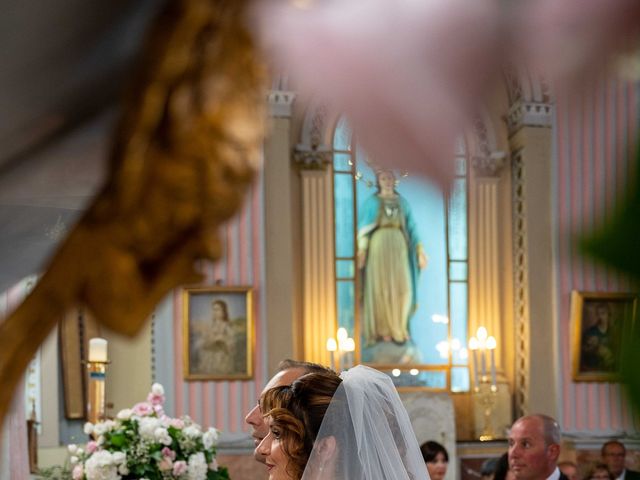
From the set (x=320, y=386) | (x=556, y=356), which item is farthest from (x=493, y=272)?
(x=320, y=386)

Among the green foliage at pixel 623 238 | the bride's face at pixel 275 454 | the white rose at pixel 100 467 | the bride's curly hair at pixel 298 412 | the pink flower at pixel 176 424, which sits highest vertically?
the green foliage at pixel 623 238

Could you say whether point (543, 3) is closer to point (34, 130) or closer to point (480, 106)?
point (480, 106)

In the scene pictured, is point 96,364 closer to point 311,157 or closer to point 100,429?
point 100,429

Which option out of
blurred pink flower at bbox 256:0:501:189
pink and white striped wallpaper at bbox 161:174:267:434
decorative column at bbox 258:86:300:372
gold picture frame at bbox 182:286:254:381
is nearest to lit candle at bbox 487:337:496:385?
decorative column at bbox 258:86:300:372

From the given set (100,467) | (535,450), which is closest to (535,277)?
(535,450)

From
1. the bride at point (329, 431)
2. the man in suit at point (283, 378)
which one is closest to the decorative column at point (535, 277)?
the man in suit at point (283, 378)

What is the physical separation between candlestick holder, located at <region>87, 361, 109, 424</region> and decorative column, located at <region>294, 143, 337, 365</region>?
4680 millimetres

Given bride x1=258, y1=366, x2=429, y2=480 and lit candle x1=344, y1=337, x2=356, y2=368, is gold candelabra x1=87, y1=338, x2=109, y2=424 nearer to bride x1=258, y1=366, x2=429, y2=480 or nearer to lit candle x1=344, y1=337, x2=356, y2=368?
bride x1=258, y1=366, x2=429, y2=480

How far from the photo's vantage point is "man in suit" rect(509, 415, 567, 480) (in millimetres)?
5754

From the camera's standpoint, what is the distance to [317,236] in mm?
10406

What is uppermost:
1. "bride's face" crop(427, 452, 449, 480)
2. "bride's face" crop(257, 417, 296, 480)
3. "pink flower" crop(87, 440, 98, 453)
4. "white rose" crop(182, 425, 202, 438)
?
"bride's face" crop(257, 417, 296, 480)

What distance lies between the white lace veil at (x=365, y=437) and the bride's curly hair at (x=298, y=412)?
0.05 meters

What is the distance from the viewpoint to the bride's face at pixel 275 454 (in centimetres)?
348

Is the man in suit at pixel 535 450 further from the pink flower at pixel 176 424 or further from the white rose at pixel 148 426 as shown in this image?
the white rose at pixel 148 426
